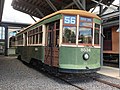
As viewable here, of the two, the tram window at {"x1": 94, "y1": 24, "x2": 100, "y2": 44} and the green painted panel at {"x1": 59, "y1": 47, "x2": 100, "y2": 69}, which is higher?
the tram window at {"x1": 94, "y1": 24, "x2": 100, "y2": 44}

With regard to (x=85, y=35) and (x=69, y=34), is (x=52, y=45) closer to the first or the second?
(x=69, y=34)

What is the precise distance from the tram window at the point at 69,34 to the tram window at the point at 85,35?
0.23 metres

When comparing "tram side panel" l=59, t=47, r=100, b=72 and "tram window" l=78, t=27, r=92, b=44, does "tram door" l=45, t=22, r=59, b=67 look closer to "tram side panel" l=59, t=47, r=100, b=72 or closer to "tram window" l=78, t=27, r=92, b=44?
"tram side panel" l=59, t=47, r=100, b=72

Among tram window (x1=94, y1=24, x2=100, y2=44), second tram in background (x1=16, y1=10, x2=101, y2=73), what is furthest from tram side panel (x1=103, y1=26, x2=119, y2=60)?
second tram in background (x1=16, y1=10, x2=101, y2=73)

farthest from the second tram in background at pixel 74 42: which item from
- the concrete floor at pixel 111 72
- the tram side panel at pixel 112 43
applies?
the tram side panel at pixel 112 43

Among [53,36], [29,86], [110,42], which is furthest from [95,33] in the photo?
[110,42]

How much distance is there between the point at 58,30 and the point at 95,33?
1469 mm

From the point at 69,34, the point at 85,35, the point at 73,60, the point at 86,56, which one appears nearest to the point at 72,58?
the point at 73,60

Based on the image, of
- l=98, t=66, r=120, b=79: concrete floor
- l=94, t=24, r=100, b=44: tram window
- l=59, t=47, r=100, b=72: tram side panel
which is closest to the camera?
l=59, t=47, r=100, b=72: tram side panel

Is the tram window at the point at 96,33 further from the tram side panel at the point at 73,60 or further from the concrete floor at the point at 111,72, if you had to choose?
the concrete floor at the point at 111,72

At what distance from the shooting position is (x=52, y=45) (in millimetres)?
7977

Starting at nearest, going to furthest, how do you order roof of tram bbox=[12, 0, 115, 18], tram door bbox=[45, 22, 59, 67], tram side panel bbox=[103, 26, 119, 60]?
tram door bbox=[45, 22, 59, 67], tram side panel bbox=[103, 26, 119, 60], roof of tram bbox=[12, 0, 115, 18]

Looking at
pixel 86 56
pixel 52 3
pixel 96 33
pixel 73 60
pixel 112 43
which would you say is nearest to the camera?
pixel 73 60

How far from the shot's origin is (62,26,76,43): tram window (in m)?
7.31
